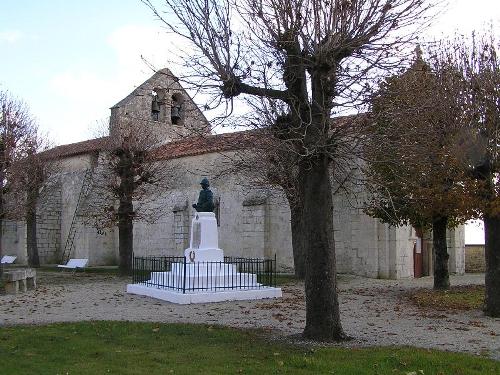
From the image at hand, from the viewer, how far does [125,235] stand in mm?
20734

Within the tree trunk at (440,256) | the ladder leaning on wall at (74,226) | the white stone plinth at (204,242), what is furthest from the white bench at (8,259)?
the tree trunk at (440,256)

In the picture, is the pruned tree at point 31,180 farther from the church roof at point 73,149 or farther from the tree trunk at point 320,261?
the tree trunk at point 320,261

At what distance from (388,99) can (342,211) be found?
1367 cm

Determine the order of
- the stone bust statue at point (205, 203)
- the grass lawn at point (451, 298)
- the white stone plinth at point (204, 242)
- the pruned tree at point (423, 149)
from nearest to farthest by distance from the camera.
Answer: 1. the pruned tree at point (423, 149)
2. the grass lawn at point (451, 298)
3. the white stone plinth at point (204, 242)
4. the stone bust statue at point (205, 203)

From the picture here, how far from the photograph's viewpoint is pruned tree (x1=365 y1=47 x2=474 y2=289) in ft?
27.1

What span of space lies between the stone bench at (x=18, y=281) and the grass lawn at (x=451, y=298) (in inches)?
408

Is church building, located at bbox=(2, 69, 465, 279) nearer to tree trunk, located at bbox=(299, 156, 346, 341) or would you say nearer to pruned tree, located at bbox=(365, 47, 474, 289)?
pruned tree, located at bbox=(365, 47, 474, 289)

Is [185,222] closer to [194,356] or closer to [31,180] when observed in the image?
[31,180]

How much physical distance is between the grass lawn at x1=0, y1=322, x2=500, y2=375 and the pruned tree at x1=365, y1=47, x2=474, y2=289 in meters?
2.30

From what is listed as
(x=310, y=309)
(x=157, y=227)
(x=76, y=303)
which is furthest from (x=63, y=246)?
(x=310, y=309)

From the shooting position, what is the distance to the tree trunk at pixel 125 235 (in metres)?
20.2

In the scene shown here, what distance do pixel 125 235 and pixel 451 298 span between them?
11848 mm

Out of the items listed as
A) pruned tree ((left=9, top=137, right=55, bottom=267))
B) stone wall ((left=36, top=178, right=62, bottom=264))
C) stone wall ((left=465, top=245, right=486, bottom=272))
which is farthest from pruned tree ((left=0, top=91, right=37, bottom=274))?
stone wall ((left=465, top=245, right=486, bottom=272))

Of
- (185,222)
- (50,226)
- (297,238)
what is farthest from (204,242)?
(50,226)
